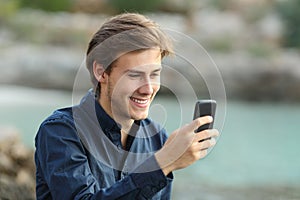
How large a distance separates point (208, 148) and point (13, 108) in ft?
36.0

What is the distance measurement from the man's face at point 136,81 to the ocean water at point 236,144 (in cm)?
14

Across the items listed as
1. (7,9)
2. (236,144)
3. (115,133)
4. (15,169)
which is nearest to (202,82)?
(115,133)

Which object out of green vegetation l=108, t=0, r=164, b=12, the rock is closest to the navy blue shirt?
the rock

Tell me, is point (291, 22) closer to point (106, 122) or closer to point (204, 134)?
point (106, 122)

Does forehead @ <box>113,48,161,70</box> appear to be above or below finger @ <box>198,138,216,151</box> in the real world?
above

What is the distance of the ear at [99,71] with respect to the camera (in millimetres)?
1763

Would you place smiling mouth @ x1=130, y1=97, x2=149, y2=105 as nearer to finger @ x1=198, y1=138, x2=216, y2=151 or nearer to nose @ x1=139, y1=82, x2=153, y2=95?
nose @ x1=139, y1=82, x2=153, y2=95

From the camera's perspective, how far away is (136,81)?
66.8 inches

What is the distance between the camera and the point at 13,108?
1230 cm

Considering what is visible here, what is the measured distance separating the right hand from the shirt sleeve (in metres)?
0.03

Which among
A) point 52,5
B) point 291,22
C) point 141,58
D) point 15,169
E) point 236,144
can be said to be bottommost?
point 291,22

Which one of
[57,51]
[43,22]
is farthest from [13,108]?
[43,22]

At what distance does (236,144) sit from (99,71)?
8.05 m

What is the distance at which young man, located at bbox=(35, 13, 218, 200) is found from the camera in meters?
1.58
